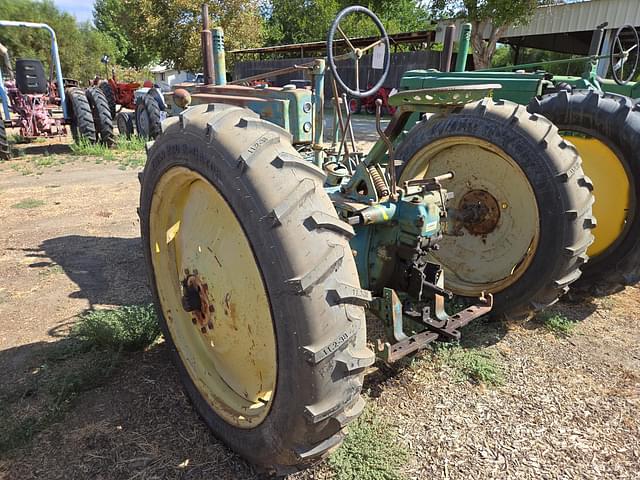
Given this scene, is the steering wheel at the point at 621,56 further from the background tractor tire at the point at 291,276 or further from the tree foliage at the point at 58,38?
the tree foliage at the point at 58,38

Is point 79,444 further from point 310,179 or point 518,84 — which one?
point 518,84

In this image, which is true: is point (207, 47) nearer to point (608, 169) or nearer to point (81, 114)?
point (608, 169)

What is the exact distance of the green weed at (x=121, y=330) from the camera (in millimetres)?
2900

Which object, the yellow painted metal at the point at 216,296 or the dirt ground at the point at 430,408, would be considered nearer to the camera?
the yellow painted metal at the point at 216,296

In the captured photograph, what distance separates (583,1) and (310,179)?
20.1 metres

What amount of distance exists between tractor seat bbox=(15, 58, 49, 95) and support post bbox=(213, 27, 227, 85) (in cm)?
878

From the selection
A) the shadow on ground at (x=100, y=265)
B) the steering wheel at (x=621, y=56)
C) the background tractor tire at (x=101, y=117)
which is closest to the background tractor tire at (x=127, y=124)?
the background tractor tire at (x=101, y=117)

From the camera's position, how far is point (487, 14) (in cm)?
1494

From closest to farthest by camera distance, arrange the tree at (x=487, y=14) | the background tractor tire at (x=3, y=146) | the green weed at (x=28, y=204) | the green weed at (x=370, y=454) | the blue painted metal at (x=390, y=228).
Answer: the green weed at (x=370, y=454), the blue painted metal at (x=390, y=228), the green weed at (x=28, y=204), the background tractor tire at (x=3, y=146), the tree at (x=487, y=14)

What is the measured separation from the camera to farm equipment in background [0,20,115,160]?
10172mm

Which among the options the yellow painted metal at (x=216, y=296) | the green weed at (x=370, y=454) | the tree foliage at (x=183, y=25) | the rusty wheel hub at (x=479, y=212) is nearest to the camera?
the yellow painted metal at (x=216, y=296)

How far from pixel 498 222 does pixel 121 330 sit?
8.62 feet

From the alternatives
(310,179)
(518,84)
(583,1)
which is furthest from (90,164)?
(583,1)

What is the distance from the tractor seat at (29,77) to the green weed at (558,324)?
11504 mm
